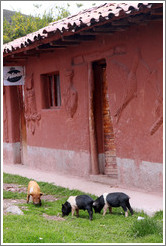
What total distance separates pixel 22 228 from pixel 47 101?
21.7ft

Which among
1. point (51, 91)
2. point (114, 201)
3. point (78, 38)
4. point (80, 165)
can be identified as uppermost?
point (78, 38)

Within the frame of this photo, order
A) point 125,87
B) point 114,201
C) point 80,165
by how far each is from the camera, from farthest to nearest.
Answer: point 80,165 < point 125,87 < point 114,201

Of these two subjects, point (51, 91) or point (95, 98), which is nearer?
point (95, 98)

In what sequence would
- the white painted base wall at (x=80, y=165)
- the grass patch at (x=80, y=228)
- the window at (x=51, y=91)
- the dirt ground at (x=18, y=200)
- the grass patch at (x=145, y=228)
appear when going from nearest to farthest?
the grass patch at (x=80, y=228)
the grass patch at (x=145, y=228)
the dirt ground at (x=18, y=200)
the white painted base wall at (x=80, y=165)
the window at (x=51, y=91)

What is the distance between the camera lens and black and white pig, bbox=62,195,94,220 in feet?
20.7

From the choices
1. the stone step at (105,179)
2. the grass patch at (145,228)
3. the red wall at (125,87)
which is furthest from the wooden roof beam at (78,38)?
the grass patch at (145,228)

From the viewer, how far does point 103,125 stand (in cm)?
980

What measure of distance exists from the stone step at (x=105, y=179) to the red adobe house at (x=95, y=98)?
24mm

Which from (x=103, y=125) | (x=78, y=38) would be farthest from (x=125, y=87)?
(x=103, y=125)

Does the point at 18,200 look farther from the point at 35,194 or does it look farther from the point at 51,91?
the point at 51,91

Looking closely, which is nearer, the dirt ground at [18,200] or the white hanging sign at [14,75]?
the dirt ground at [18,200]

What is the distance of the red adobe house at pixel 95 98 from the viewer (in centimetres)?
755

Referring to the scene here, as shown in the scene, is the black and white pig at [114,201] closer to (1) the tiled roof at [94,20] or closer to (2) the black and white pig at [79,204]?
(2) the black and white pig at [79,204]

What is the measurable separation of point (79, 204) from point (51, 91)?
19.1ft
